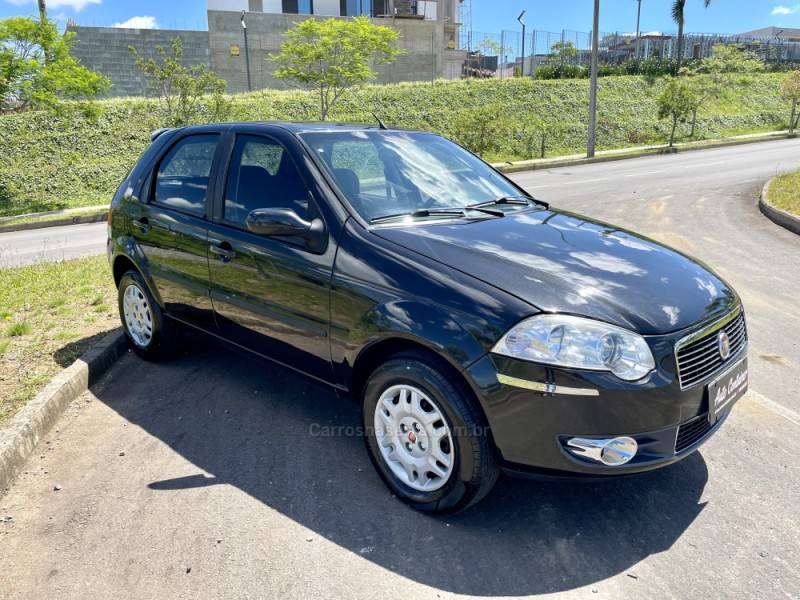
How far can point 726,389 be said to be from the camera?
286 cm

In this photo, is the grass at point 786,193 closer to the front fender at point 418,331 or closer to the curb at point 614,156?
the curb at point 614,156

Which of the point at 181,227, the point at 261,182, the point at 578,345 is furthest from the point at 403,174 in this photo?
the point at 578,345

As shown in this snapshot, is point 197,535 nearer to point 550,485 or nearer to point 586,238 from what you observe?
point 550,485

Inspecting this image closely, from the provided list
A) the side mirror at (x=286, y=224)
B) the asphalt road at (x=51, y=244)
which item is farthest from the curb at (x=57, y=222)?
the side mirror at (x=286, y=224)

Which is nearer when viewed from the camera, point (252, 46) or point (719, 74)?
point (719, 74)

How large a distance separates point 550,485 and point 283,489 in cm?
137

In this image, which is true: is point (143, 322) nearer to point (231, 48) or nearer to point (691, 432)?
point (691, 432)

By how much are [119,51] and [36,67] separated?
2181 centimetres

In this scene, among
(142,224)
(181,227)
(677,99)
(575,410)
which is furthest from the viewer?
(677,99)

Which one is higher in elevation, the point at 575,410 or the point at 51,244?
the point at 575,410

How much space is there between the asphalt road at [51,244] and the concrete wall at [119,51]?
23.5m

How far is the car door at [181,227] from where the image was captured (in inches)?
161

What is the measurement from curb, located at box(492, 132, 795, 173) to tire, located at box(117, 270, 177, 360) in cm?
1665

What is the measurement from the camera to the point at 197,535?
282 cm
